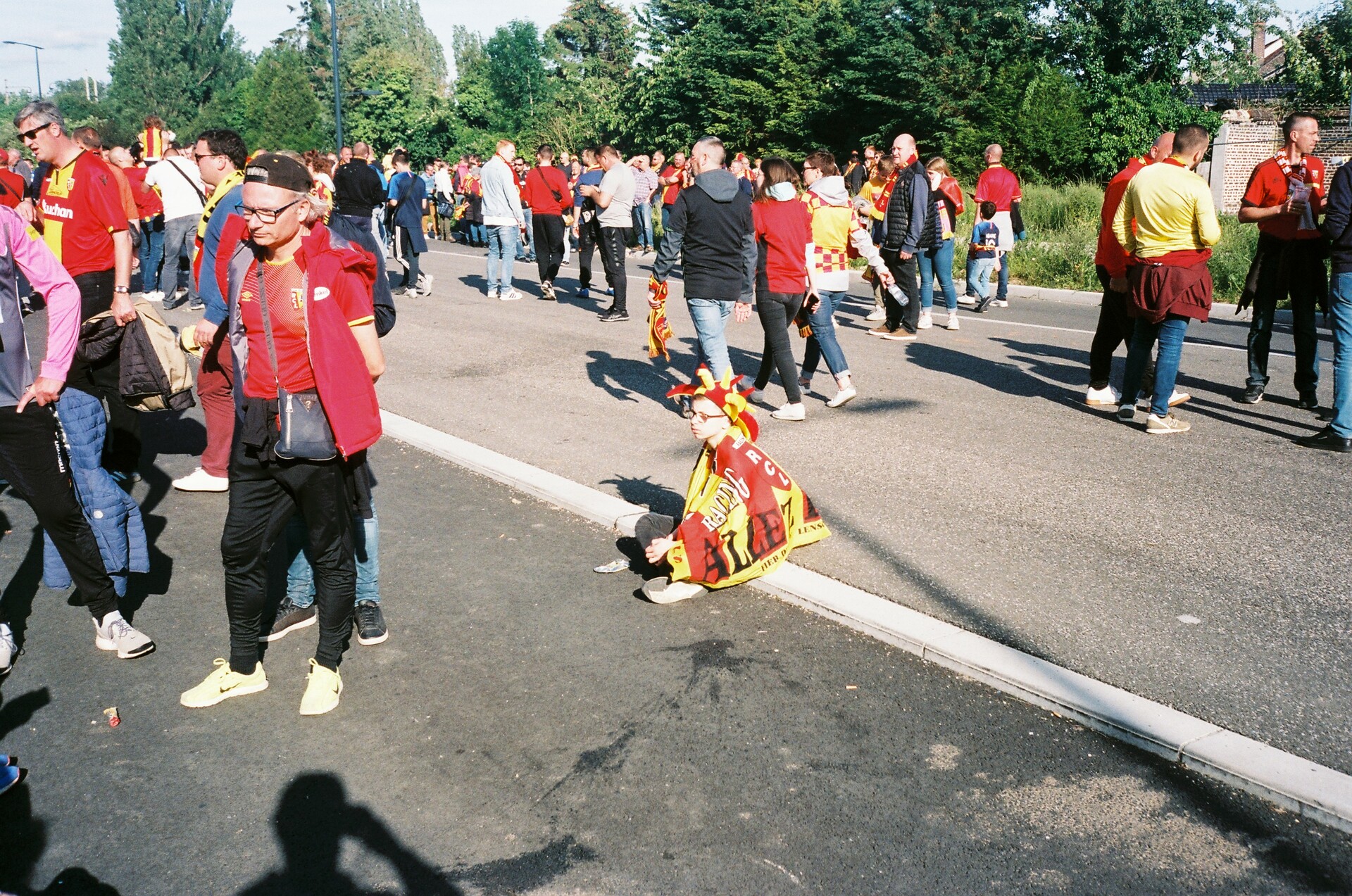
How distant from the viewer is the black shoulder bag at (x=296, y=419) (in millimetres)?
3812

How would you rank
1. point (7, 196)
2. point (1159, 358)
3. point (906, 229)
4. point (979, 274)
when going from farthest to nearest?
point (979, 274), point (906, 229), point (1159, 358), point (7, 196)

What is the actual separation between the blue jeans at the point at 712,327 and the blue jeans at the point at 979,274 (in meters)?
6.43

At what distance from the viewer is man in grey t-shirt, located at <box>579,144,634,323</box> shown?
1323 cm

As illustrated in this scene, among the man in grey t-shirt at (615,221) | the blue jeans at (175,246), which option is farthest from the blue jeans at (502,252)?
the blue jeans at (175,246)

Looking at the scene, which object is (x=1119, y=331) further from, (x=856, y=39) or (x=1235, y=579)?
(x=856, y=39)

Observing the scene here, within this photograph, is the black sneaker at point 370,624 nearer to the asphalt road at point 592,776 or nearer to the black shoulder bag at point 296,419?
the asphalt road at point 592,776

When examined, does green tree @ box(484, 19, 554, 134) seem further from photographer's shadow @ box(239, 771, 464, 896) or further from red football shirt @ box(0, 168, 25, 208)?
photographer's shadow @ box(239, 771, 464, 896)

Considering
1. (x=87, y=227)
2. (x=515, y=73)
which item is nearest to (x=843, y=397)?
(x=87, y=227)

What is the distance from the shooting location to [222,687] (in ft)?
13.5

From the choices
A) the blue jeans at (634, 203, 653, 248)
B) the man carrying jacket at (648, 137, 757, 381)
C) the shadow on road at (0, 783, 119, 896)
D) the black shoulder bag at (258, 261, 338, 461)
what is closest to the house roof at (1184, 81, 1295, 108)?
the blue jeans at (634, 203, 653, 248)

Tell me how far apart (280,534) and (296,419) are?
19.8 inches

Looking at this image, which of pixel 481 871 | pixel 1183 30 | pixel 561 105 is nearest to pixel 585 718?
pixel 481 871

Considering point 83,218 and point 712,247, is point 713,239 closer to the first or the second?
point 712,247

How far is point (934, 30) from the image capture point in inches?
1655
